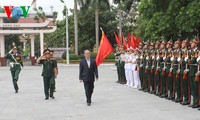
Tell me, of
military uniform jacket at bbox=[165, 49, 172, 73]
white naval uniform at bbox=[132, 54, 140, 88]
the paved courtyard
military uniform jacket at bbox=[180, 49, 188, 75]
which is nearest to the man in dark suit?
the paved courtyard

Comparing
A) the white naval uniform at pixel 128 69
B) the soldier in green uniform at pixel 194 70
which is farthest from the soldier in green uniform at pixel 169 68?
the white naval uniform at pixel 128 69

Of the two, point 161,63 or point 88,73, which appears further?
point 161,63

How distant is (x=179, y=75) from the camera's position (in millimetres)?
10516

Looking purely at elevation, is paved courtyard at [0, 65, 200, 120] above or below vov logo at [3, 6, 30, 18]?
below

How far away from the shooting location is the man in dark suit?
10.6m

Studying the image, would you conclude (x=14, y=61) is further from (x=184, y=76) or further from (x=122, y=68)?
(x=184, y=76)

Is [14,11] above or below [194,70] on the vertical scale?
above

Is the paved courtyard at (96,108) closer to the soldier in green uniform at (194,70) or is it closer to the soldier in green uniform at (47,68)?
the soldier in green uniform at (194,70)

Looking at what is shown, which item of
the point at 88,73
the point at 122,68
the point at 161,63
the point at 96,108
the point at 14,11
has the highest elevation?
the point at 14,11

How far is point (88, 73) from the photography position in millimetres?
10594

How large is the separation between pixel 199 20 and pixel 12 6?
2434 centimetres

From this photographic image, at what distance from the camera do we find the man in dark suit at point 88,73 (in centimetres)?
1055

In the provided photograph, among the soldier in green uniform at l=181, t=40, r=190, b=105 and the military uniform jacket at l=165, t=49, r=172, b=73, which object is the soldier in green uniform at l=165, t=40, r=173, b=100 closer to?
the military uniform jacket at l=165, t=49, r=172, b=73

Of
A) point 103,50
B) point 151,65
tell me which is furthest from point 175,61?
point 103,50
